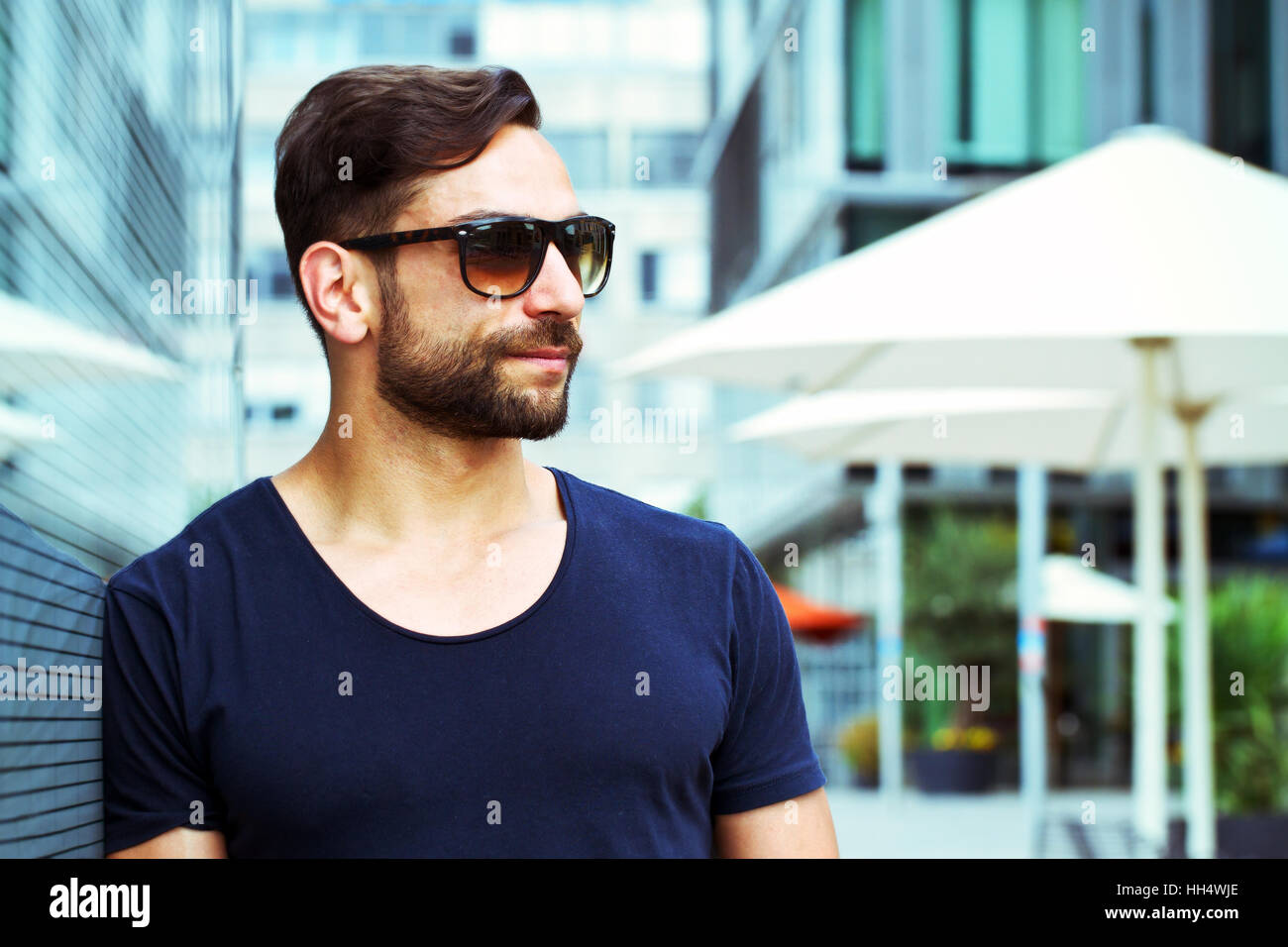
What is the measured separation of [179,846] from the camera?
4.83 ft

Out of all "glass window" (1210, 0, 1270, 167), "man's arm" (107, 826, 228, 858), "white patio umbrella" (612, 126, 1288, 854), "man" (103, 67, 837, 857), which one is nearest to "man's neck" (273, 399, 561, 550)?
"man" (103, 67, 837, 857)

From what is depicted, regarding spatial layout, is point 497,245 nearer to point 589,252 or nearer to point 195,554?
point 589,252

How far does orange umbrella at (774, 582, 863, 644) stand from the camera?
58.4 feet

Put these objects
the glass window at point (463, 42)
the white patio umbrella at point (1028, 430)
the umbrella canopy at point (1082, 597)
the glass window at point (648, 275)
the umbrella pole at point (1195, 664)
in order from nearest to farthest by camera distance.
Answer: the umbrella pole at point (1195, 664)
the white patio umbrella at point (1028, 430)
the umbrella canopy at point (1082, 597)
the glass window at point (463, 42)
the glass window at point (648, 275)

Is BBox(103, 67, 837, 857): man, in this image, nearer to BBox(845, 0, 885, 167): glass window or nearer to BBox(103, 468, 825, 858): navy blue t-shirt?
BBox(103, 468, 825, 858): navy blue t-shirt

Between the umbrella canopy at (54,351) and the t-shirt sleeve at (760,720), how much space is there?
90 centimetres

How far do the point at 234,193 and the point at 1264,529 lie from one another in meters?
17.8

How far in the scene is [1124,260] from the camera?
432 centimetres

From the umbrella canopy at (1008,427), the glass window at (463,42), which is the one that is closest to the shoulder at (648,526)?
the umbrella canopy at (1008,427)

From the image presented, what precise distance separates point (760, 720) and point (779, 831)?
120 mm

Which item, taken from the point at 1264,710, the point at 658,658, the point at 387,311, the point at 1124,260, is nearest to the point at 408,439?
the point at 387,311

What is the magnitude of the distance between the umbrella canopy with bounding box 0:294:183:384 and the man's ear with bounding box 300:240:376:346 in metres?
0.40

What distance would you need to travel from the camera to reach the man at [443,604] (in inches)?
58.0

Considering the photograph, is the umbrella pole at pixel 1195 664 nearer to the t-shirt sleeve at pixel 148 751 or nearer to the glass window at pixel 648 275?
the t-shirt sleeve at pixel 148 751
